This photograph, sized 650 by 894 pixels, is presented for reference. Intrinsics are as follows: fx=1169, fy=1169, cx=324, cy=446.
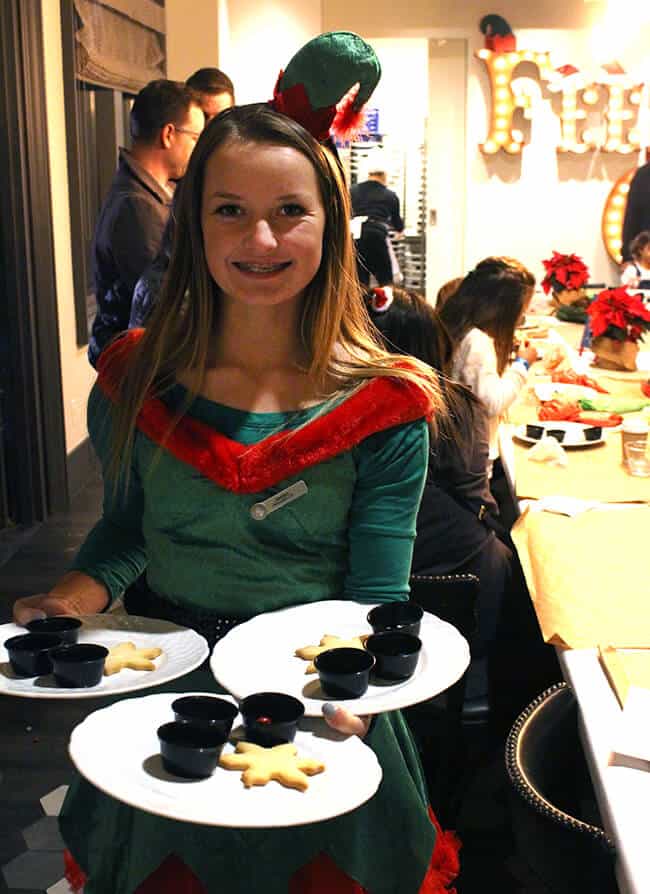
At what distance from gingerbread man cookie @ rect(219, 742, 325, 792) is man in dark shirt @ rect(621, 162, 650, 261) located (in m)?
6.73

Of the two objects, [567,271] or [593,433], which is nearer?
[593,433]

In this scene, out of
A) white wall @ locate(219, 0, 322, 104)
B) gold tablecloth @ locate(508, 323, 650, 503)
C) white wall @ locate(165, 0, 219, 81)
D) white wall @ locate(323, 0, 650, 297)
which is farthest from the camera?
white wall @ locate(323, 0, 650, 297)

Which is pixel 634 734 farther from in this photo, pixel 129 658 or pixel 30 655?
pixel 30 655

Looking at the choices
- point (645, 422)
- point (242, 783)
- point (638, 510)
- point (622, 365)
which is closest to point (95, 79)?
point (622, 365)

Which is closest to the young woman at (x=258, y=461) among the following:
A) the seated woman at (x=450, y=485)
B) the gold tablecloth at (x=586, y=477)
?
the seated woman at (x=450, y=485)

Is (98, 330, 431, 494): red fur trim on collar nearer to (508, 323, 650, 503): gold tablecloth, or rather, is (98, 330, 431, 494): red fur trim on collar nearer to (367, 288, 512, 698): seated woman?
(367, 288, 512, 698): seated woman

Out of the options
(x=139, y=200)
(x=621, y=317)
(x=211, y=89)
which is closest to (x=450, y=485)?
(x=139, y=200)

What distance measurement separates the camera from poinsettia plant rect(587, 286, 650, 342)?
4.36 m

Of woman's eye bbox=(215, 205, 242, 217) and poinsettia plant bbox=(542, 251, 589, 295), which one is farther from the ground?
woman's eye bbox=(215, 205, 242, 217)

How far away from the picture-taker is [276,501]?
4.60ft

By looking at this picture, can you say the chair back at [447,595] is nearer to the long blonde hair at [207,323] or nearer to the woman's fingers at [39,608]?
the long blonde hair at [207,323]

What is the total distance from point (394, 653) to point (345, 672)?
0.22 feet

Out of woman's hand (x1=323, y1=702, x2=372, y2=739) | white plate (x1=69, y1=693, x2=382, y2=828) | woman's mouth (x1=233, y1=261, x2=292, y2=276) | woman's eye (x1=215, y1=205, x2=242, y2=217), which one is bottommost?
white plate (x1=69, y1=693, x2=382, y2=828)

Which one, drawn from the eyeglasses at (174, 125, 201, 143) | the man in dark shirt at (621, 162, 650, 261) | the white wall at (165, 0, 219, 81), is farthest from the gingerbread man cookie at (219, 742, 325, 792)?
the man in dark shirt at (621, 162, 650, 261)
